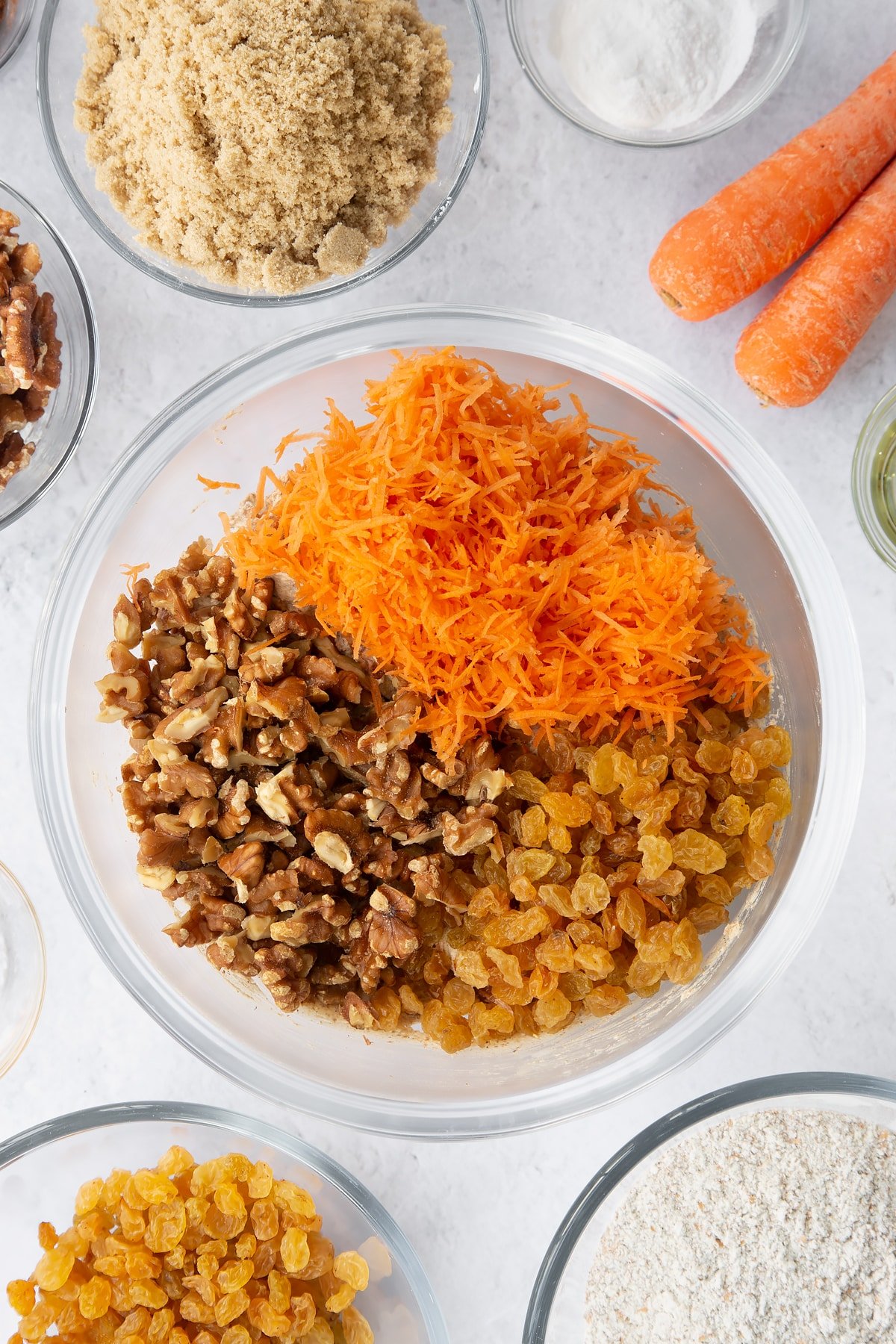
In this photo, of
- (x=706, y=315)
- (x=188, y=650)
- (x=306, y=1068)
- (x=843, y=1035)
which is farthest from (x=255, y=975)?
(x=706, y=315)

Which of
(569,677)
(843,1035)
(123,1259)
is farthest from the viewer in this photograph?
(843,1035)

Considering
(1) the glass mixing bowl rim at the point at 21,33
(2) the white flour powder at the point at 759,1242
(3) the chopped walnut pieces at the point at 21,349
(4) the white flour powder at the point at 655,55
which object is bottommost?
(2) the white flour powder at the point at 759,1242

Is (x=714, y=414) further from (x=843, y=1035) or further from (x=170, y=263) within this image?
(x=843, y=1035)

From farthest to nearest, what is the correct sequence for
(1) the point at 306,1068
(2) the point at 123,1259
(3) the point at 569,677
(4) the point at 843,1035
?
1. (4) the point at 843,1035
2. (1) the point at 306,1068
3. (2) the point at 123,1259
4. (3) the point at 569,677

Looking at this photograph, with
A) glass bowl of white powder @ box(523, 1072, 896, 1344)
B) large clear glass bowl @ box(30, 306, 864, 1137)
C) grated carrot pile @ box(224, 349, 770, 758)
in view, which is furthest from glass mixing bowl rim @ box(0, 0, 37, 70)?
glass bowl of white powder @ box(523, 1072, 896, 1344)

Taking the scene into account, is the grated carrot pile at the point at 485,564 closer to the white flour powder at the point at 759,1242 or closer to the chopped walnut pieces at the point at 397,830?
the chopped walnut pieces at the point at 397,830

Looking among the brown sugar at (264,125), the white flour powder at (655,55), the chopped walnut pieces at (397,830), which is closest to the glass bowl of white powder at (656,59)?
the white flour powder at (655,55)

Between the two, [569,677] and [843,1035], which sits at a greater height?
[569,677]
